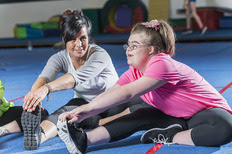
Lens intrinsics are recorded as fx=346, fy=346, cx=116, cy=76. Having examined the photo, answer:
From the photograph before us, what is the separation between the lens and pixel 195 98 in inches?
73.6

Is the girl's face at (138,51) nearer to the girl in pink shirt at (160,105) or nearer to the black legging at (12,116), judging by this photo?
the girl in pink shirt at (160,105)

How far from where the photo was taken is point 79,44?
221cm

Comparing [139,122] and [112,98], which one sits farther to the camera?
[139,122]

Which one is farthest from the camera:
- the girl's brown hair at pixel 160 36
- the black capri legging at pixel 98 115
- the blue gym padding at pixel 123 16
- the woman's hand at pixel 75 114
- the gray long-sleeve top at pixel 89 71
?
the blue gym padding at pixel 123 16

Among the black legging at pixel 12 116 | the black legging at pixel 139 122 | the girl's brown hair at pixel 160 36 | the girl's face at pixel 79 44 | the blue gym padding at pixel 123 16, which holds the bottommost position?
the blue gym padding at pixel 123 16

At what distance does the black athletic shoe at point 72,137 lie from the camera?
1.67 meters

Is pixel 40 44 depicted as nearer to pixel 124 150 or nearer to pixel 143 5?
pixel 143 5

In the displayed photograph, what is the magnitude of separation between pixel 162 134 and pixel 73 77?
24.6 inches

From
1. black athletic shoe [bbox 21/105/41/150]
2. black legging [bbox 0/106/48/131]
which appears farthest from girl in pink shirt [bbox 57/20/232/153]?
black legging [bbox 0/106/48/131]

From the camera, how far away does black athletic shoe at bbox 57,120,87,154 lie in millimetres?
1667

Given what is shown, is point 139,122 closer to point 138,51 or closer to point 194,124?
point 194,124

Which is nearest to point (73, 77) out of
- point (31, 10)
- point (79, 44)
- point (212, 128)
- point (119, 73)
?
point (79, 44)

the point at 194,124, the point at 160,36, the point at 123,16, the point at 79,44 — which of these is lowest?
the point at 123,16

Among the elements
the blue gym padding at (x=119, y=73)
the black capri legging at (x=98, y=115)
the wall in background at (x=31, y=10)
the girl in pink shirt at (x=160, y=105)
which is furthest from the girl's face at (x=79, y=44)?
the wall in background at (x=31, y=10)
